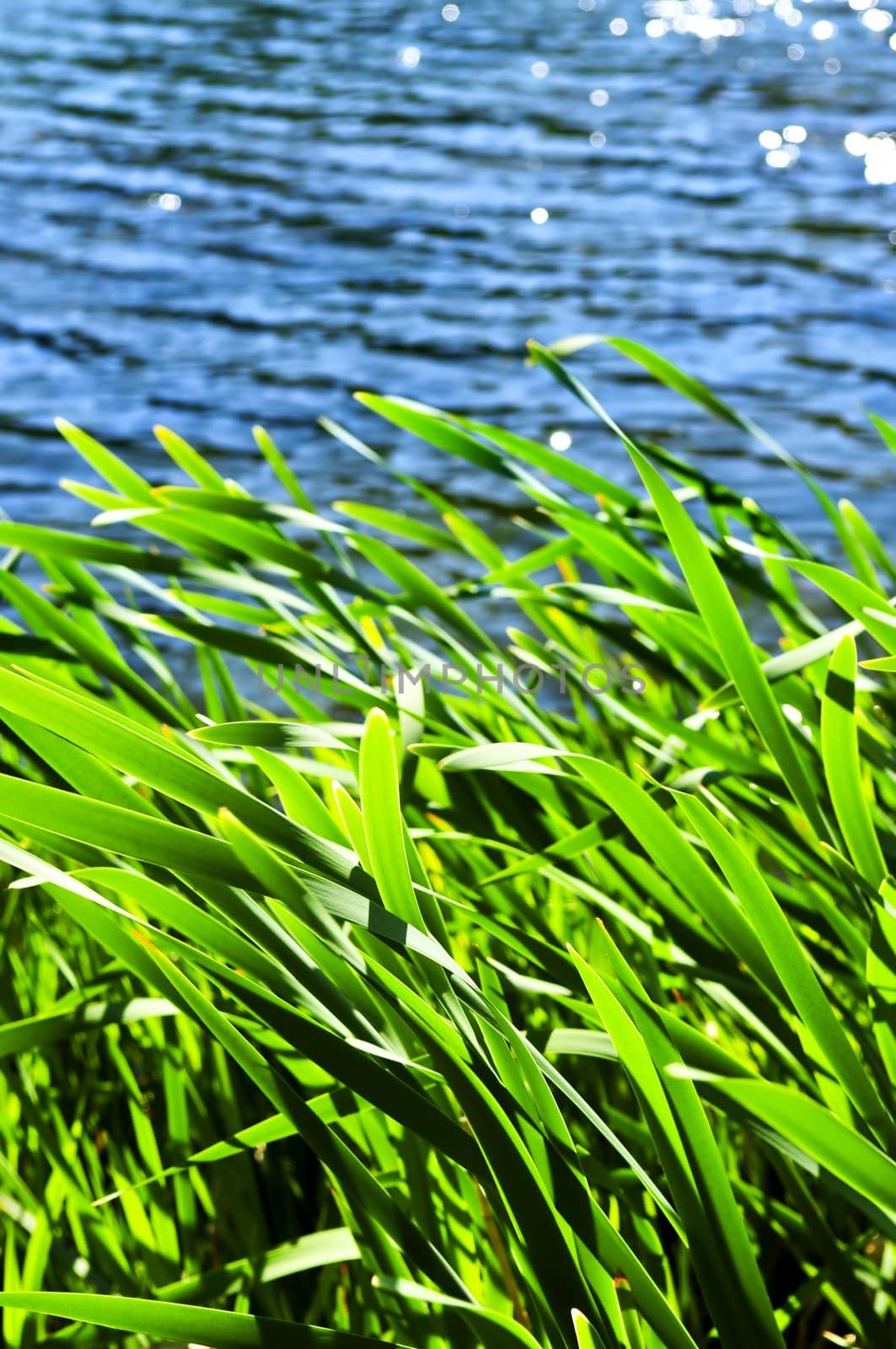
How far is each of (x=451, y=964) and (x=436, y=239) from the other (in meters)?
6.92

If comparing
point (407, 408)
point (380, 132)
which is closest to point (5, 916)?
point (407, 408)

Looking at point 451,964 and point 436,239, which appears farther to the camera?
point 436,239

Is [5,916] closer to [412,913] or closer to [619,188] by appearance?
[412,913]

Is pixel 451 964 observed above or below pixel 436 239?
above

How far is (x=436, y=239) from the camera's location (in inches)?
278

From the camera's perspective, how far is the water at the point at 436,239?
5168 millimetres

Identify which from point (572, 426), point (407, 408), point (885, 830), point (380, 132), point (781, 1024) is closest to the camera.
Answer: point (781, 1024)

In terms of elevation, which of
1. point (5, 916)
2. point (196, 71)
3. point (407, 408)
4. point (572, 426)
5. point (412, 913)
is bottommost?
point (572, 426)

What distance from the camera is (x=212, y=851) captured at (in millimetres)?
559

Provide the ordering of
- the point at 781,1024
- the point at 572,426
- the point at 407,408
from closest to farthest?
1. the point at 781,1024
2. the point at 407,408
3. the point at 572,426

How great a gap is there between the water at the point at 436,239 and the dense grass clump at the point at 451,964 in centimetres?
339

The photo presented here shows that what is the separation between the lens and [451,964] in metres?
0.59

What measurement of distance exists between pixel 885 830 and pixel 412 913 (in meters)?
0.52

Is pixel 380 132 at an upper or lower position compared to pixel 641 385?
upper
